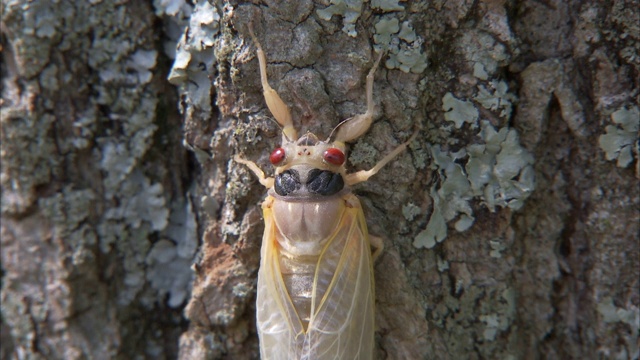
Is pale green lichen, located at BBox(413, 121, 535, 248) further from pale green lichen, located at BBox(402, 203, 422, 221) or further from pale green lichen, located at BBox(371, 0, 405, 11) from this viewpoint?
pale green lichen, located at BBox(371, 0, 405, 11)

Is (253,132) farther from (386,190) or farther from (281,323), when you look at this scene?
(281,323)

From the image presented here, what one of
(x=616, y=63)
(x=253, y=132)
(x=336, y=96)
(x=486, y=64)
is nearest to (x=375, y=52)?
(x=336, y=96)

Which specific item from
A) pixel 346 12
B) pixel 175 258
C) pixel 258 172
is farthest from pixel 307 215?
pixel 175 258

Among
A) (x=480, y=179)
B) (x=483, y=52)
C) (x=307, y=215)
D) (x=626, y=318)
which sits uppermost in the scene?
(x=483, y=52)

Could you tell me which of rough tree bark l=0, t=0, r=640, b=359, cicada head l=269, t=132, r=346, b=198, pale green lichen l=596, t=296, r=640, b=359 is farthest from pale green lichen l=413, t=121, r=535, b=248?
pale green lichen l=596, t=296, r=640, b=359

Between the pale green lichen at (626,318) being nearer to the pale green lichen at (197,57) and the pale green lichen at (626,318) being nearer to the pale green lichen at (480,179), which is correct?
the pale green lichen at (480,179)

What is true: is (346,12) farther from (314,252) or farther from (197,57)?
(314,252)

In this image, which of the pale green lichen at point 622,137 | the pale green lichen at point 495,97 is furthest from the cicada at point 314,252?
the pale green lichen at point 622,137
